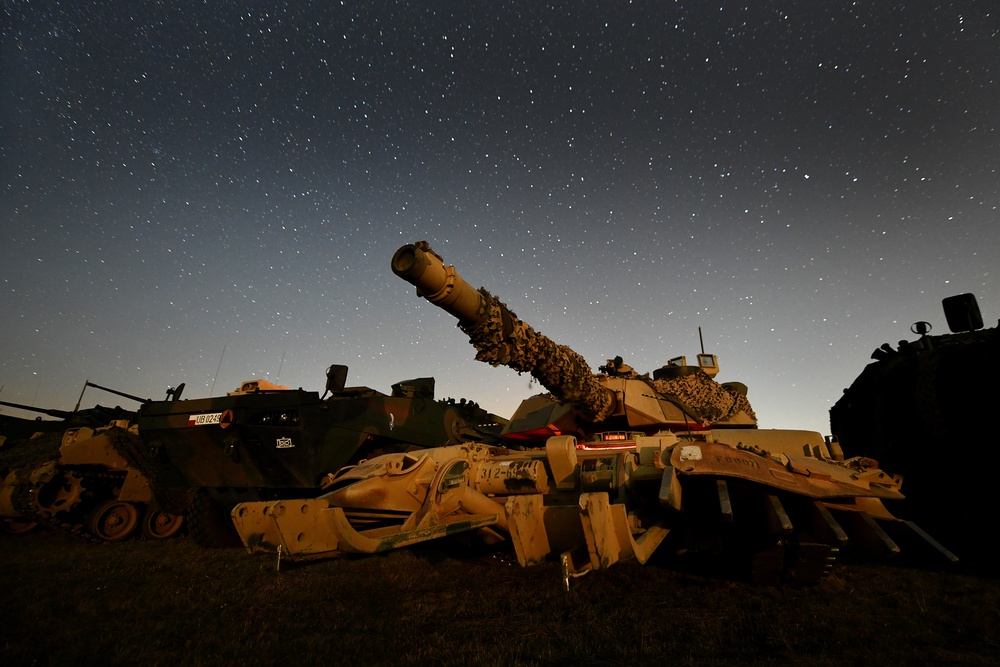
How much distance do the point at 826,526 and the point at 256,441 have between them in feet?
23.5

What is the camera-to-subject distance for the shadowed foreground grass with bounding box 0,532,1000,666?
3203 mm

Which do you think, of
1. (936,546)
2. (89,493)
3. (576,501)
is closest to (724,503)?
(576,501)

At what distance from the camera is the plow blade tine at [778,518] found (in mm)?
3418

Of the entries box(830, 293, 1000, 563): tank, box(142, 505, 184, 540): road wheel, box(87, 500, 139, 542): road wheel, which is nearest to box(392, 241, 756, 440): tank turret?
box(830, 293, 1000, 563): tank

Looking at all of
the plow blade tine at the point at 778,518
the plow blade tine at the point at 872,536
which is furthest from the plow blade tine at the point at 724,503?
the plow blade tine at the point at 872,536

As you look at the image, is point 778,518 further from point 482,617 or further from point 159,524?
point 159,524

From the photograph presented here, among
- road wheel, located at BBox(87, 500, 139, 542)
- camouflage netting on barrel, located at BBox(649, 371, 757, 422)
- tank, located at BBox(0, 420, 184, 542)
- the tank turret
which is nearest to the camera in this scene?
the tank turret

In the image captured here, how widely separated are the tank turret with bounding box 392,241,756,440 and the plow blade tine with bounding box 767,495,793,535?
2095mm

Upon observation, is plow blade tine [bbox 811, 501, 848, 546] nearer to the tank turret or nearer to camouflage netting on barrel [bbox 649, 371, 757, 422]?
the tank turret

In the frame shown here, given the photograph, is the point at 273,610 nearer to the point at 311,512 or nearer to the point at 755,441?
the point at 311,512

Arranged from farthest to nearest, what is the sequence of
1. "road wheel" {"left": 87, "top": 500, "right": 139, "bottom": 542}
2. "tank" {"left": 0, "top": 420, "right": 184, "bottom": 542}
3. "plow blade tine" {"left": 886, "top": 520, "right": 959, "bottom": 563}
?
"road wheel" {"left": 87, "top": 500, "right": 139, "bottom": 542} < "tank" {"left": 0, "top": 420, "right": 184, "bottom": 542} < "plow blade tine" {"left": 886, "top": 520, "right": 959, "bottom": 563}

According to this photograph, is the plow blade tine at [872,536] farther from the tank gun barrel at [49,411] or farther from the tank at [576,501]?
the tank gun barrel at [49,411]

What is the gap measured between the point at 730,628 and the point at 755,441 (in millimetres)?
2449

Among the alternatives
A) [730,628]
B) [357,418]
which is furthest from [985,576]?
[357,418]
